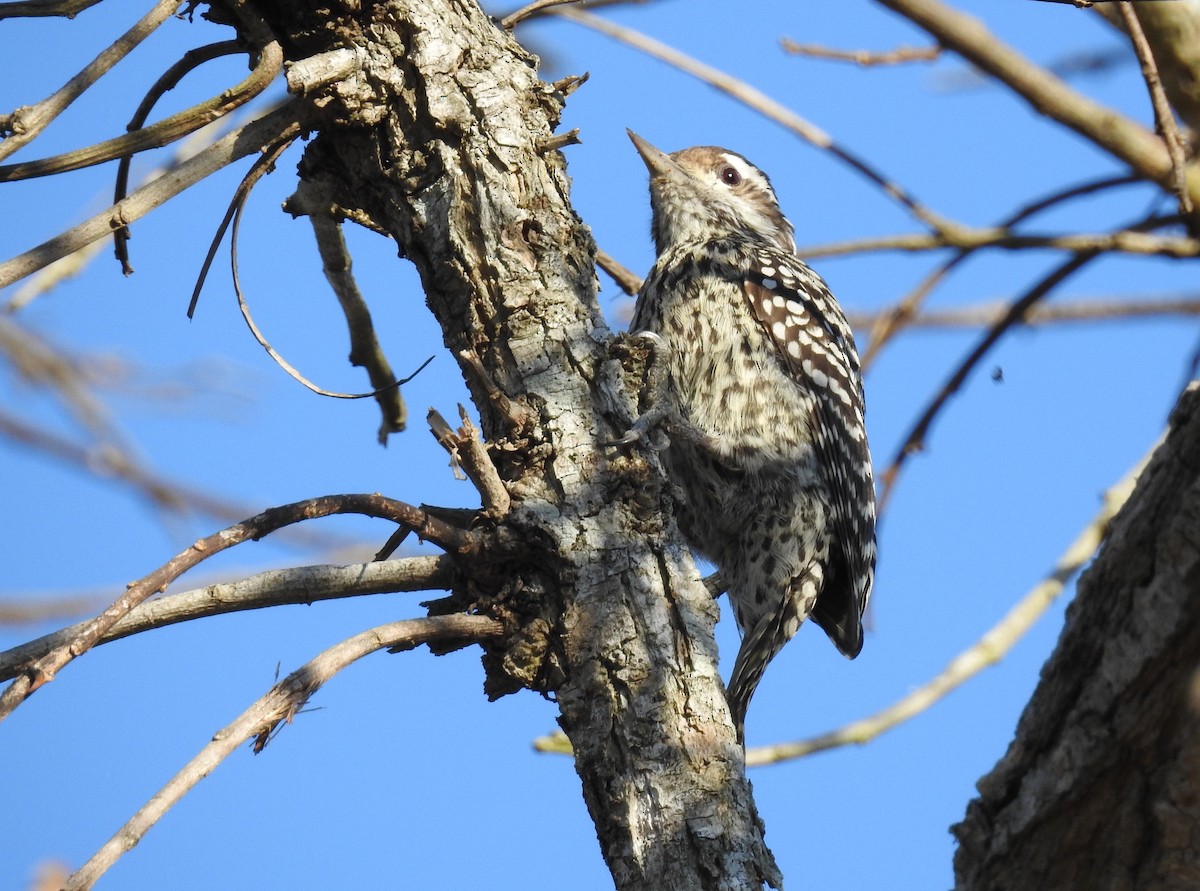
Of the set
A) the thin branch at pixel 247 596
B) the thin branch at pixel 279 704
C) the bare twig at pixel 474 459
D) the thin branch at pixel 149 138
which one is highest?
the thin branch at pixel 149 138

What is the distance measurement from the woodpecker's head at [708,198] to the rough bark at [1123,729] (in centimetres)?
346

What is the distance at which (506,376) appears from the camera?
3078 millimetres

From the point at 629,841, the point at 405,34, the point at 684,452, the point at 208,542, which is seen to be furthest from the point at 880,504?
the point at 208,542

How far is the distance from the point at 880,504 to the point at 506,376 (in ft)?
4.67

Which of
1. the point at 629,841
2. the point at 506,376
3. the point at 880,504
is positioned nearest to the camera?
the point at 629,841

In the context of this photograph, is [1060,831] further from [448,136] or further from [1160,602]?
[448,136]

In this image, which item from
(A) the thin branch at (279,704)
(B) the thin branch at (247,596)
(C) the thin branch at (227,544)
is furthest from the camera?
(B) the thin branch at (247,596)

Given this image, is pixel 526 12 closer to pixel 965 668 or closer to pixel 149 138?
pixel 149 138

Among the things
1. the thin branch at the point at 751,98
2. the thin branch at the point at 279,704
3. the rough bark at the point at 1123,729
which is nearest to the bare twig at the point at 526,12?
the thin branch at the point at 751,98

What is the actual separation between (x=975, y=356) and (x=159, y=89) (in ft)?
7.88

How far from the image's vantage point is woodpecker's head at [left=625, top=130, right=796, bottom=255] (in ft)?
17.4

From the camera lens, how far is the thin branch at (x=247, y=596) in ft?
7.38

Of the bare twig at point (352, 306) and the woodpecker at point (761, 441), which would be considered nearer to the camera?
the bare twig at point (352, 306)

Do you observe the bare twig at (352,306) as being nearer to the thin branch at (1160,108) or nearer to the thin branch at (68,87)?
the thin branch at (68,87)
